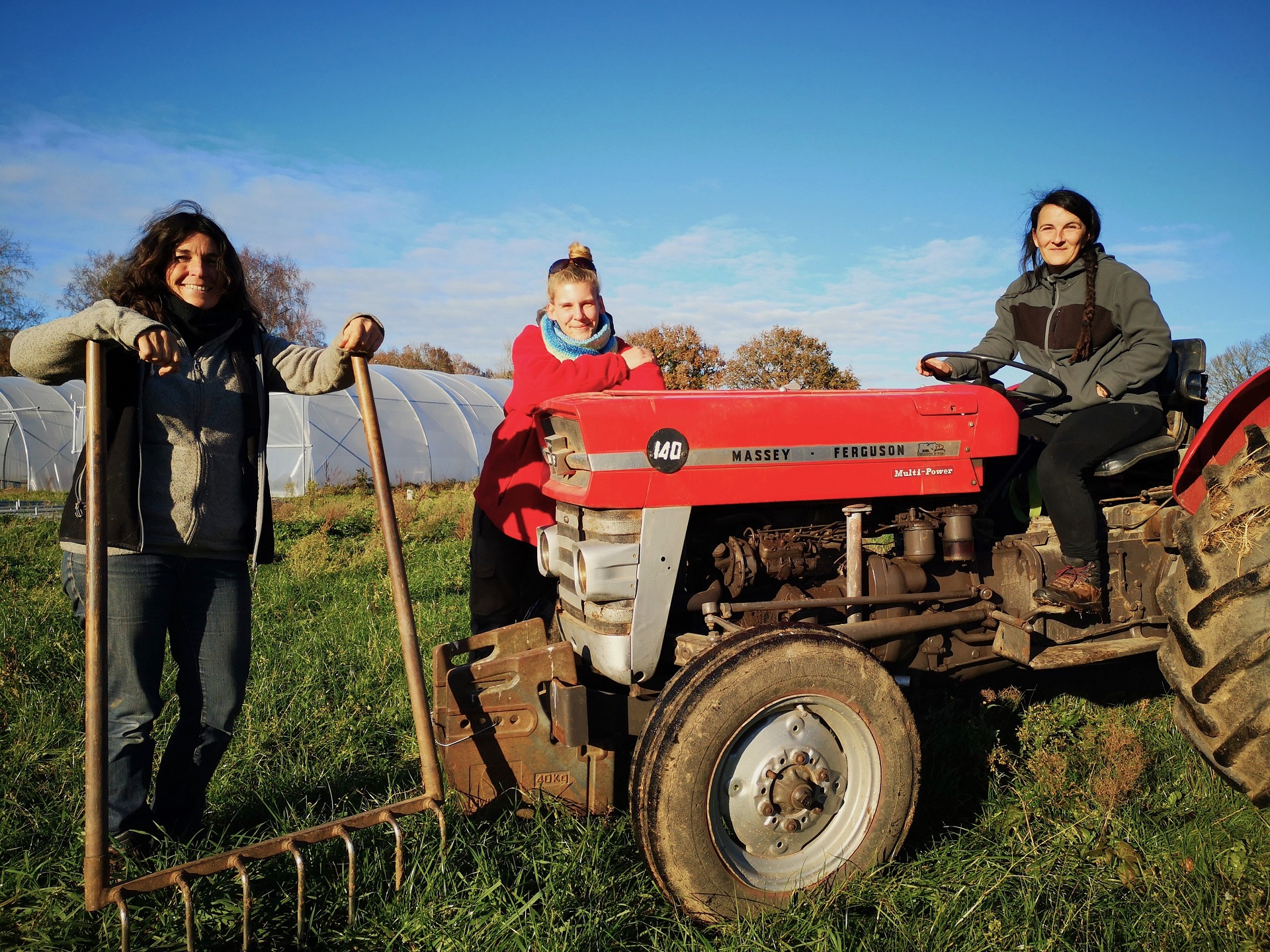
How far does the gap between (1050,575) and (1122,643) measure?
0.37m

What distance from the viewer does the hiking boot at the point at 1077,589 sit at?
3.26 metres

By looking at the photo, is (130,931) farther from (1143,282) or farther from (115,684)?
(1143,282)

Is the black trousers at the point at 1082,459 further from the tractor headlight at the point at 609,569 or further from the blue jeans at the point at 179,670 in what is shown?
the blue jeans at the point at 179,670

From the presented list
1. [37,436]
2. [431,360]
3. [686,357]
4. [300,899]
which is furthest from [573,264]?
[431,360]

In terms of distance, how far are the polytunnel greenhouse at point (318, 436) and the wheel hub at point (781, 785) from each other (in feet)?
50.0

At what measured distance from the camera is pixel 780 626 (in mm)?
2641

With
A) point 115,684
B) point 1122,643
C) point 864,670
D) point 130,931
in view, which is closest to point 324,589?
point 115,684

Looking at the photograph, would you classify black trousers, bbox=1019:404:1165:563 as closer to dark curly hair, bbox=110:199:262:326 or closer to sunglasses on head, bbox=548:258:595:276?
sunglasses on head, bbox=548:258:595:276

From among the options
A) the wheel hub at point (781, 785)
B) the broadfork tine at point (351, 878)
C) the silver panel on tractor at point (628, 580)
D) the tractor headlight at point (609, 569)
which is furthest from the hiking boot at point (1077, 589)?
the broadfork tine at point (351, 878)

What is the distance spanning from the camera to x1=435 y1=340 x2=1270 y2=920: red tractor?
255cm

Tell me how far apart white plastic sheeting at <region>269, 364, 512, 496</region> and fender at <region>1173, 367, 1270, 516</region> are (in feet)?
51.7

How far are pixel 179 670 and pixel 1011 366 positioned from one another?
131 inches

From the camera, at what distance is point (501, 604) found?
3.83 m

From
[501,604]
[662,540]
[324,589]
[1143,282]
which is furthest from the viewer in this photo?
[324,589]
